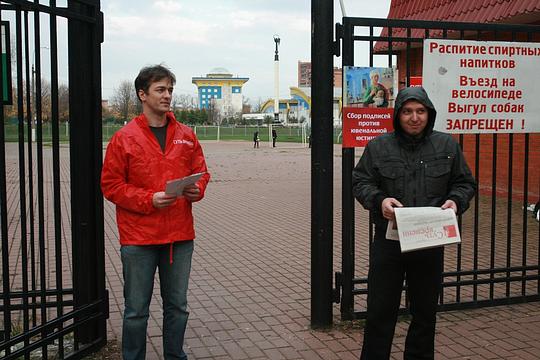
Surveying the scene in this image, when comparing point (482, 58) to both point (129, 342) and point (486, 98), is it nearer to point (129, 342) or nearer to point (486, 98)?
point (486, 98)

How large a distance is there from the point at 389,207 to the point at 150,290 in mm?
1565

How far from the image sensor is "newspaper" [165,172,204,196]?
11.4ft

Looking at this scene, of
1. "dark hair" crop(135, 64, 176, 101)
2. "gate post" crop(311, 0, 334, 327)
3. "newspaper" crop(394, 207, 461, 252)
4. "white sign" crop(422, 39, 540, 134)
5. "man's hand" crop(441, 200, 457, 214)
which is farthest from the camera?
"white sign" crop(422, 39, 540, 134)

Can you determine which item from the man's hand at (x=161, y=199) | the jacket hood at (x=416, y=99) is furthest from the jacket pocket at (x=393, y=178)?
the man's hand at (x=161, y=199)

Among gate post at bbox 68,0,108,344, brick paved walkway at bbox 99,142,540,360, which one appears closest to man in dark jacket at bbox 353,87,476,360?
brick paved walkway at bbox 99,142,540,360

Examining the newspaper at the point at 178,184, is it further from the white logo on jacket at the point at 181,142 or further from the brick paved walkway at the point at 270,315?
the brick paved walkway at the point at 270,315

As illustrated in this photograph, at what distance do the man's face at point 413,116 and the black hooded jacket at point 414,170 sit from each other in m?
0.03

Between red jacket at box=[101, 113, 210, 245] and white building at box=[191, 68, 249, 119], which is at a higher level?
white building at box=[191, 68, 249, 119]

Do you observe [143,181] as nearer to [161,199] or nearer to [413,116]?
[161,199]

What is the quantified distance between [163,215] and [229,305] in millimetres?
2195

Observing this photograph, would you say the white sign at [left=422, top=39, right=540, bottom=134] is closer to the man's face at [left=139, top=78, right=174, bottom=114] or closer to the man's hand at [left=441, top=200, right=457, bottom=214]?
the man's hand at [left=441, top=200, right=457, bottom=214]

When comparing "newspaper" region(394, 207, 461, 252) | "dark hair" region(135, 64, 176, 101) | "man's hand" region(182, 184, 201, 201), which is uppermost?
"dark hair" region(135, 64, 176, 101)

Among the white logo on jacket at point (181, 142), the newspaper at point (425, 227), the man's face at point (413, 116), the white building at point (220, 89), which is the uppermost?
the white building at point (220, 89)

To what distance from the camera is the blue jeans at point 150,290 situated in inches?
148
